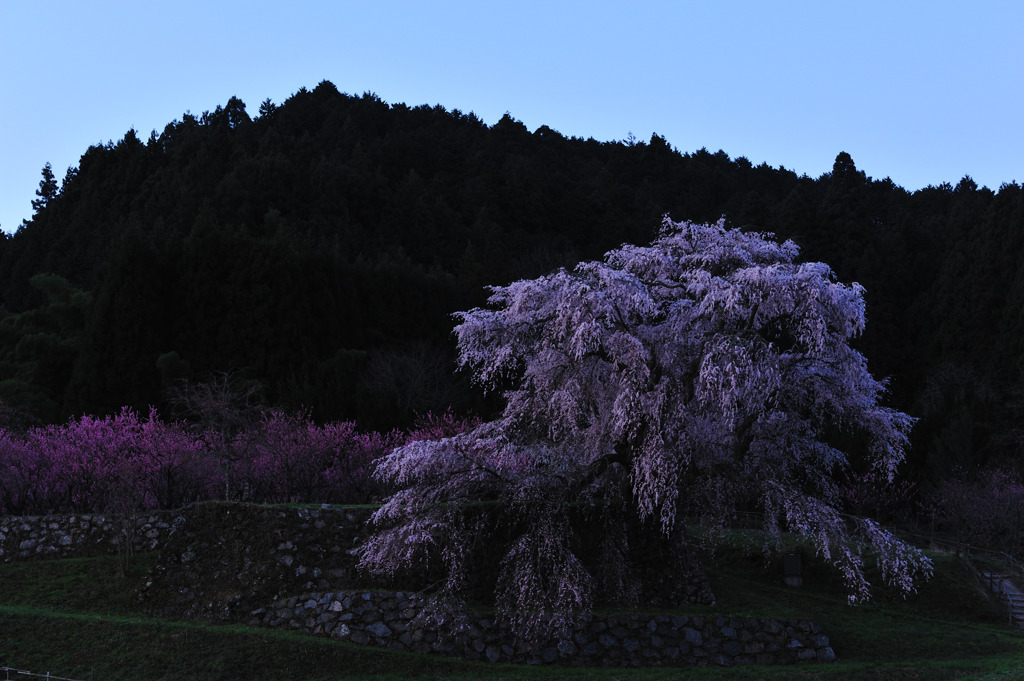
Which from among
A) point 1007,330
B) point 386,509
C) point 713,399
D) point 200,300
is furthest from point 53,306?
point 1007,330

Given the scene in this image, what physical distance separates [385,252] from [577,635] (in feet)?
176

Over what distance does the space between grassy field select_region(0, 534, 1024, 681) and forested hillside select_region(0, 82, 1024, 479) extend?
1688 centimetres

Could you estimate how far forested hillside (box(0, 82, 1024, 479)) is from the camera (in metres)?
46.2

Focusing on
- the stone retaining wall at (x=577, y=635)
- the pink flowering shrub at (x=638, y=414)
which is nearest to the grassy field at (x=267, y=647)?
the stone retaining wall at (x=577, y=635)

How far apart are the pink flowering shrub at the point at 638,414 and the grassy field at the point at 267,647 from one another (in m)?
1.64

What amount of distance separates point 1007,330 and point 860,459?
67.3 ft

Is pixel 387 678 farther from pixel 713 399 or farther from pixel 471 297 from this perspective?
pixel 471 297

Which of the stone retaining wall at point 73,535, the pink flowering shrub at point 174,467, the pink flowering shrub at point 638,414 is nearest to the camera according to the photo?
the pink flowering shrub at point 638,414

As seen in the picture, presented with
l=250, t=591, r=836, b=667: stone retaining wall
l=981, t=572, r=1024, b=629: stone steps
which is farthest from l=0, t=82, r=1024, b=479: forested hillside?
l=250, t=591, r=836, b=667: stone retaining wall

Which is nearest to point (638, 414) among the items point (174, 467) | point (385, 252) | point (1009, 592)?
point (174, 467)

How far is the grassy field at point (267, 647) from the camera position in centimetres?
1727

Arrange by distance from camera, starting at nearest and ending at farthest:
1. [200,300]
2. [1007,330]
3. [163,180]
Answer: [200,300], [1007,330], [163,180]

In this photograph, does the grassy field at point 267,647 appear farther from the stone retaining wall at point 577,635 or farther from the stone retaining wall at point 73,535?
the stone retaining wall at point 73,535

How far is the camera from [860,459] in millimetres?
40219
